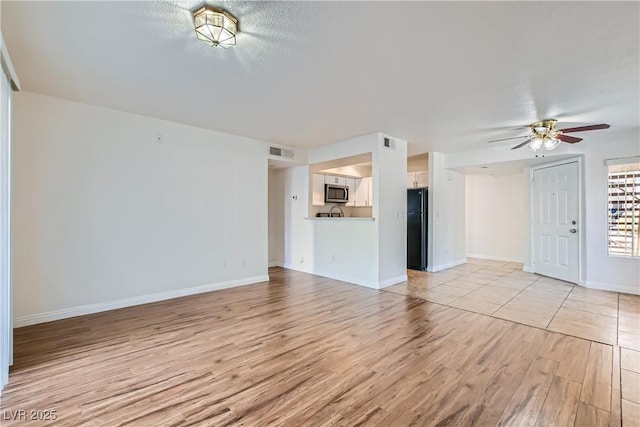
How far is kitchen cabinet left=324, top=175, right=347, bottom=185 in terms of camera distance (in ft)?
21.4

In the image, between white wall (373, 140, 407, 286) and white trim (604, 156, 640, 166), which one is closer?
white trim (604, 156, 640, 166)

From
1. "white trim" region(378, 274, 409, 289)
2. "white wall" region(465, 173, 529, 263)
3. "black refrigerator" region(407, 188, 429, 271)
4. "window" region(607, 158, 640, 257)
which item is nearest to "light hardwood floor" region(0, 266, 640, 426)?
"white trim" region(378, 274, 409, 289)

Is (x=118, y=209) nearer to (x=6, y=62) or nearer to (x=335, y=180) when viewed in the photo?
(x=6, y=62)

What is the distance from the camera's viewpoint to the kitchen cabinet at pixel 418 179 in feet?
22.0

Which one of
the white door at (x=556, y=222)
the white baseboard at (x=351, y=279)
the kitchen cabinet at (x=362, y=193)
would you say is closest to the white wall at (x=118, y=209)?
the white baseboard at (x=351, y=279)

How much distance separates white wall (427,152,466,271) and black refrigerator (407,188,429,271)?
11 cm

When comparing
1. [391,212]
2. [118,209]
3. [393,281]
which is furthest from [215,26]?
[393,281]

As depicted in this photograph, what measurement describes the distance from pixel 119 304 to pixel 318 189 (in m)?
4.05

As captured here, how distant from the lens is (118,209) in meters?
3.63

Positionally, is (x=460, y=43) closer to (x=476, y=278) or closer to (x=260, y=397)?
(x=260, y=397)

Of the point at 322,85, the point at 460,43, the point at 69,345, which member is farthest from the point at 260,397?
the point at 460,43

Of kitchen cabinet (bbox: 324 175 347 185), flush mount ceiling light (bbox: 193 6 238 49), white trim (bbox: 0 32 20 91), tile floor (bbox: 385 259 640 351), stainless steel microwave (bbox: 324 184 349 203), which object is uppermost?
flush mount ceiling light (bbox: 193 6 238 49)

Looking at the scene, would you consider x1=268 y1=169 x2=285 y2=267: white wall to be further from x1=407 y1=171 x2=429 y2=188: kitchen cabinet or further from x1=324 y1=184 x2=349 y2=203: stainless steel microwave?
x1=407 y1=171 x2=429 y2=188: kitchen cabinet

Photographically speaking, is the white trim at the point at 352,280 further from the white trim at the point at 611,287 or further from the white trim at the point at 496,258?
the white trim at the point at 496,258
